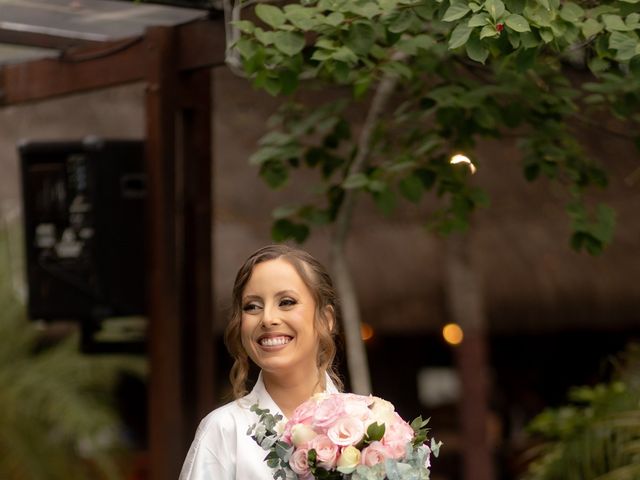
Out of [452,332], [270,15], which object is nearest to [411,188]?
[270,15]

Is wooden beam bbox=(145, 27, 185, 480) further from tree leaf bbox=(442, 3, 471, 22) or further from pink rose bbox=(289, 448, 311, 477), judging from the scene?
pink rose bbox=(289, 448, 311, 477)

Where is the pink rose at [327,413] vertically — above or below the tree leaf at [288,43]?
below

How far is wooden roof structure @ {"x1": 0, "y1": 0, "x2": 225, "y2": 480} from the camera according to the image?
18.8 feet

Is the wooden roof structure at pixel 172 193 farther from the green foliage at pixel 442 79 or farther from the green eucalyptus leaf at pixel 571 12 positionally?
→ the green eucalyptus leaf at pixel 571 12

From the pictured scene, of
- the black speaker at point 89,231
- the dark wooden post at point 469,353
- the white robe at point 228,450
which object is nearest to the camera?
the white robe at point 228,450

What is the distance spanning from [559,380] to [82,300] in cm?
634

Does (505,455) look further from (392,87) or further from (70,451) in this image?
(392,87)

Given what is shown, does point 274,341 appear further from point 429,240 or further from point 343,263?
point 429,240

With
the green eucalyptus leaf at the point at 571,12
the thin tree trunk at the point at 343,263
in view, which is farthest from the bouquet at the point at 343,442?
the thin tree trunk at the point at 343,263

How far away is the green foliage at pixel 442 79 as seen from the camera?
4.03m

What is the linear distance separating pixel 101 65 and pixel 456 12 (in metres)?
2.63

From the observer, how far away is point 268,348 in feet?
10.4

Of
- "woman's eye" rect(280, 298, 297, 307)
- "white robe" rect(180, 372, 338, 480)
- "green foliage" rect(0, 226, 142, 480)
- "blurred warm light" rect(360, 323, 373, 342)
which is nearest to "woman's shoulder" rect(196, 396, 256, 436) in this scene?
"white robe" rect(180, 372, 338, 480)

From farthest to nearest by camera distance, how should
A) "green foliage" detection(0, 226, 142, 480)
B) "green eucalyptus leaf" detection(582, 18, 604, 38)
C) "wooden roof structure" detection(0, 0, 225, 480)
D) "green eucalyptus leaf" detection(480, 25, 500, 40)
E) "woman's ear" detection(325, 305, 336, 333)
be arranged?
1. "green foliage" detection(0, 226, 142, 480)
2. "wooden roof structure" detection(0, 0, 225, 480)
3. "green eucalyptus leaf" detection(582, 18, 604, 38)
4. "green eucalyptus leaf" detection(480, 25, 500, 40)
5. "woman's ear" detection(325, 305, 336, 333)
